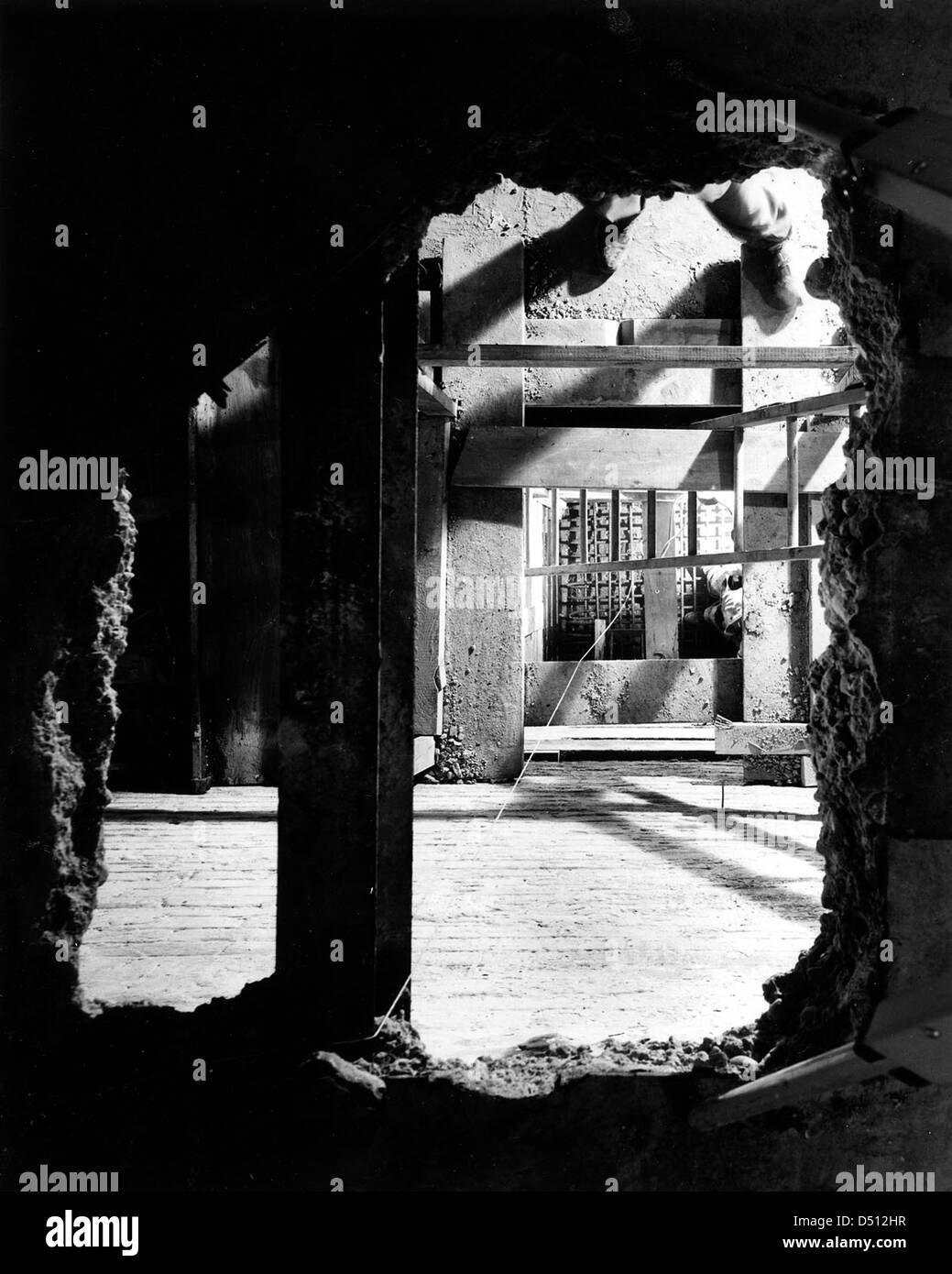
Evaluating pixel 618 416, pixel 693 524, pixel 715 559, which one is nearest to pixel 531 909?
pixel 715 559

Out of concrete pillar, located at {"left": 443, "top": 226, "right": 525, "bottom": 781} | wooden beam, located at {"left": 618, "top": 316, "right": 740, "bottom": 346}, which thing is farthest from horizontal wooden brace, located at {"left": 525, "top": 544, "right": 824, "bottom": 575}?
wooden beam, located at {"left": 618, "top": 316, "right": 740, "bottom": 346}

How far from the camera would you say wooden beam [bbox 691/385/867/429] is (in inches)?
169

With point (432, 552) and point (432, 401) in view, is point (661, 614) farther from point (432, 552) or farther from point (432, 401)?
point (432, 401)

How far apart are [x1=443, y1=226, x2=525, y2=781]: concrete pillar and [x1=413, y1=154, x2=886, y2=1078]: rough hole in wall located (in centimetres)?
2

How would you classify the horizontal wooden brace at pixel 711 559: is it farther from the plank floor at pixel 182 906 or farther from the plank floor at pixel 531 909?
the plank floor at pixel 182 906

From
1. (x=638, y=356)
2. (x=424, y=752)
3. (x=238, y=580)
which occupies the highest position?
(x=638, y=356)

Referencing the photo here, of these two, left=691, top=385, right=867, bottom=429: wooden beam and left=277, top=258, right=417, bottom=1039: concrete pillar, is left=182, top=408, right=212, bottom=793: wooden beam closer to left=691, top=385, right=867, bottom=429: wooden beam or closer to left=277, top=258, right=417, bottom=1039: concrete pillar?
left=691, top=385, right=867, bottom=429: wooden beam

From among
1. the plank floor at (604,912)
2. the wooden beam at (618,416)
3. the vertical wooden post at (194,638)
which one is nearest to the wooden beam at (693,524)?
the wooden beam at (618,416)

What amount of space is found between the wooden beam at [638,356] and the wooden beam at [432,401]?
287 millimetres

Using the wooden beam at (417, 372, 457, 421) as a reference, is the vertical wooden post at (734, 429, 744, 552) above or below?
below

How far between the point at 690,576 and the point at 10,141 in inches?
351

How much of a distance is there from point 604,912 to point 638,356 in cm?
324

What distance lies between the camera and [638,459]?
6152 millimetres

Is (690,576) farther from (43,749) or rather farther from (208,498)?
(43,749)
